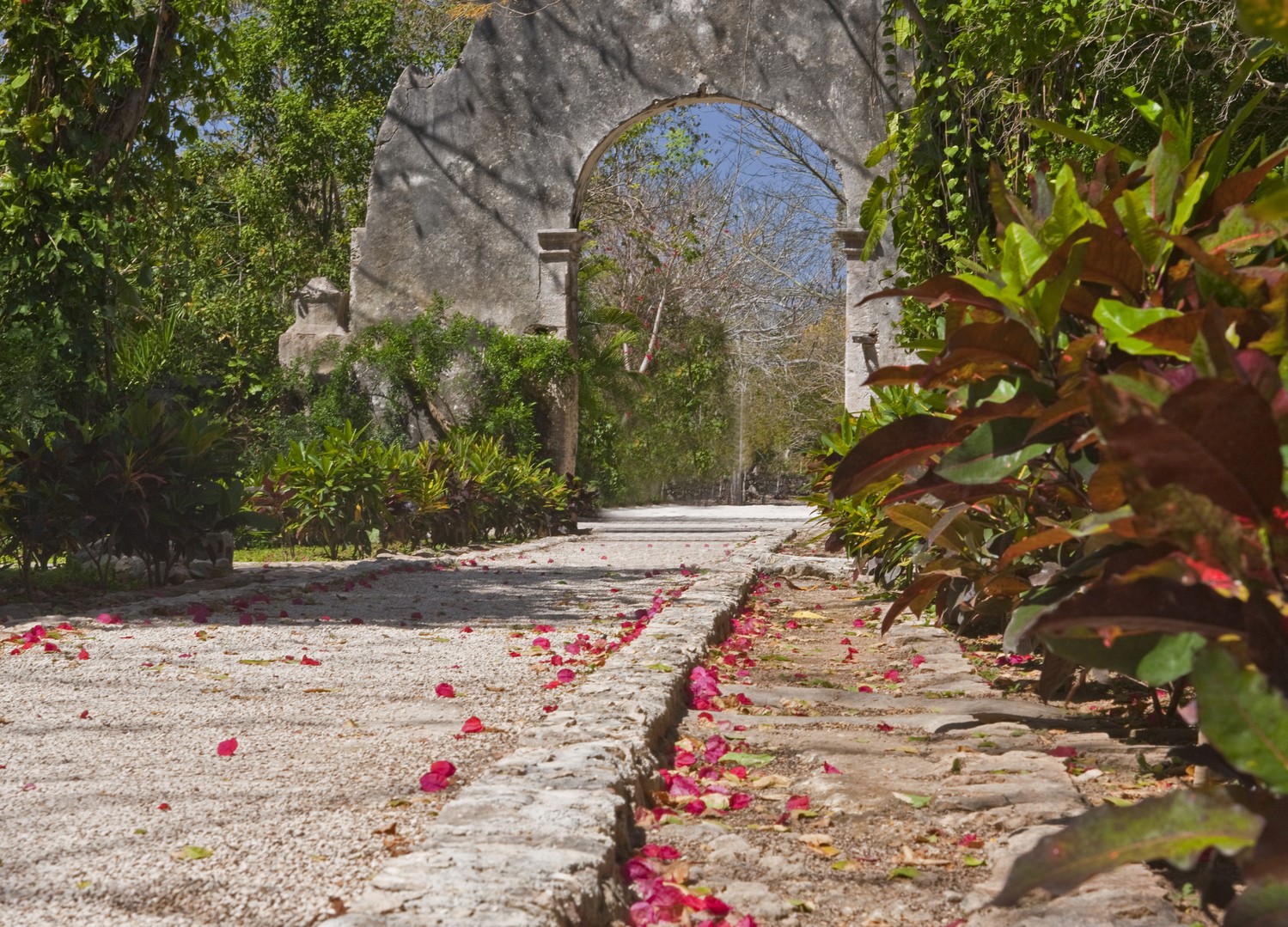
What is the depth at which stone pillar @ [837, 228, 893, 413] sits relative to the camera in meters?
10.2

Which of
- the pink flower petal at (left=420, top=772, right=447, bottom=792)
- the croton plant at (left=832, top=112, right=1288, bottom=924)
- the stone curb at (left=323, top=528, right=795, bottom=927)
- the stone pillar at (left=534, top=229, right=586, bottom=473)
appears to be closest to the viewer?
the croton plant at (left=832, top=112, right=1288, bottom=924)

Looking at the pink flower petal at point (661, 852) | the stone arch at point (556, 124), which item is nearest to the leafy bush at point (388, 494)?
the stone arch at point (556, 124)

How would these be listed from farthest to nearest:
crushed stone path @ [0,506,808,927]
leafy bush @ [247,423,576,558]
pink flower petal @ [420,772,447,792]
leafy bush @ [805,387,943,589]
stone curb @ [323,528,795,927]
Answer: leafy bush @ [247,423,576,558], leafy bush @ [805,387,943,589], pink flower petal @ [420,772,447,792], crushed stone path @ [0,506,808,927], stone curb @ [323,528,795,927]

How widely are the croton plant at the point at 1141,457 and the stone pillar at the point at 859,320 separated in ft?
23.9

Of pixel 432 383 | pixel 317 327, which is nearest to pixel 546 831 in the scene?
pixel 432 383

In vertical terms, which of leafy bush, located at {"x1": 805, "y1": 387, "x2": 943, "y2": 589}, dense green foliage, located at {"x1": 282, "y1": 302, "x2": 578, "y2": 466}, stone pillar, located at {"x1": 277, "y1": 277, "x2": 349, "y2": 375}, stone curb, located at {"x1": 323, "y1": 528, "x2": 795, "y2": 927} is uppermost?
stone pillar, located at {"x1": 277, "y1": 277, "x2": 349, "y2": 375}

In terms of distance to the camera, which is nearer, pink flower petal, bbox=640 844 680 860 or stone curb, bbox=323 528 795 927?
stone curb, bbox=323 528 795 927

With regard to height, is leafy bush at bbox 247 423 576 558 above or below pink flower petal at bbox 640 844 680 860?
above

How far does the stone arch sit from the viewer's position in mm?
10672

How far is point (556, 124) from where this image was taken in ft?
37.7

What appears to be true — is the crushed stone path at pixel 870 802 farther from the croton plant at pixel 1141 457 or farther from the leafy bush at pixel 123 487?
the leafy bush at pixel 123 487

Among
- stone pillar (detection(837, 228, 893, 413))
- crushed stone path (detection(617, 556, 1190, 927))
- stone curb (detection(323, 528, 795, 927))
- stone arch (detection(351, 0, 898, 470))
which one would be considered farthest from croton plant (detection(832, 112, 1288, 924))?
stone arch (detection(351, 0, 898, 470))

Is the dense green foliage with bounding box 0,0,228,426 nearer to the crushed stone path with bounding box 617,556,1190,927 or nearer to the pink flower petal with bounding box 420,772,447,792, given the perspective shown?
the crushed stone path with bounding box 617,556,1190,927

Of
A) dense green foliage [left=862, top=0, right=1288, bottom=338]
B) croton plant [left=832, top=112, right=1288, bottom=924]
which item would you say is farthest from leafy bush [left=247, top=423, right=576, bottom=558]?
croton plant [left=832, top=112, right=1288, bottom=924]
